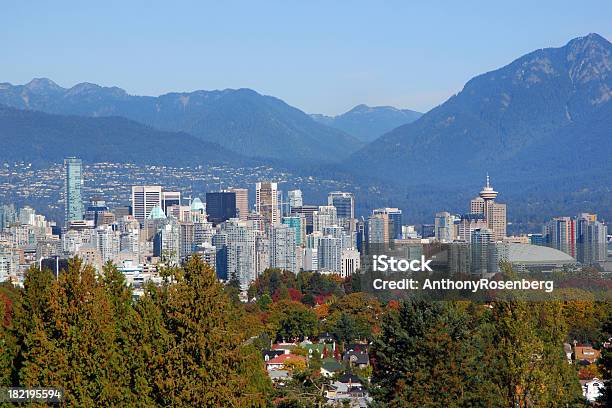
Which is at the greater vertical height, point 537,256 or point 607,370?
point 537,256

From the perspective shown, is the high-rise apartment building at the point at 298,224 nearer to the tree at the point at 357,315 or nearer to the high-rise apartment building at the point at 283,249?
the high-rise apartment building at the point at 283,249

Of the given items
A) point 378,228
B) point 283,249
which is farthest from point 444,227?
point 283,249

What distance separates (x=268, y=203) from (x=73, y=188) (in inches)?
1199

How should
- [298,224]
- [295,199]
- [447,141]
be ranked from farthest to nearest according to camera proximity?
[447,141] < [295,199] < [298,224]

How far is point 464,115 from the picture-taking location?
17488 centimetres

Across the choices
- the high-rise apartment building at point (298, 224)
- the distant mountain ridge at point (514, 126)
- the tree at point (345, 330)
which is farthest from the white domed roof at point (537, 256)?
Answer: the distant mountain ridge at point (514, 126)

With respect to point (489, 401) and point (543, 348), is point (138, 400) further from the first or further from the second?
point (543, 348)

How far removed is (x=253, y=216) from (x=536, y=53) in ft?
322

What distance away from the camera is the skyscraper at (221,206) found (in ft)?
334

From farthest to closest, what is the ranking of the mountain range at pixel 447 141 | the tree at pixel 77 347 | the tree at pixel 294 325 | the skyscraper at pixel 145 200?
1. the mountain range at pixel 447 141
2. the skyscraper at pixel 145 200
3. the tree at pixel 294 325
4. the tree at pixel 77 347

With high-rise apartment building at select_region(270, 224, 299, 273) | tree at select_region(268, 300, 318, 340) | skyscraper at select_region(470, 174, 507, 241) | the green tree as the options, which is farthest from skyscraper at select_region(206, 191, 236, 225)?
the green tree

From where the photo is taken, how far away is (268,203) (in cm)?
9856

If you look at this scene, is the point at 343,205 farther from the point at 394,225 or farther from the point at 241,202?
the point at 394,225

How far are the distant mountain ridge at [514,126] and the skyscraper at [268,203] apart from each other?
51.6 meters
